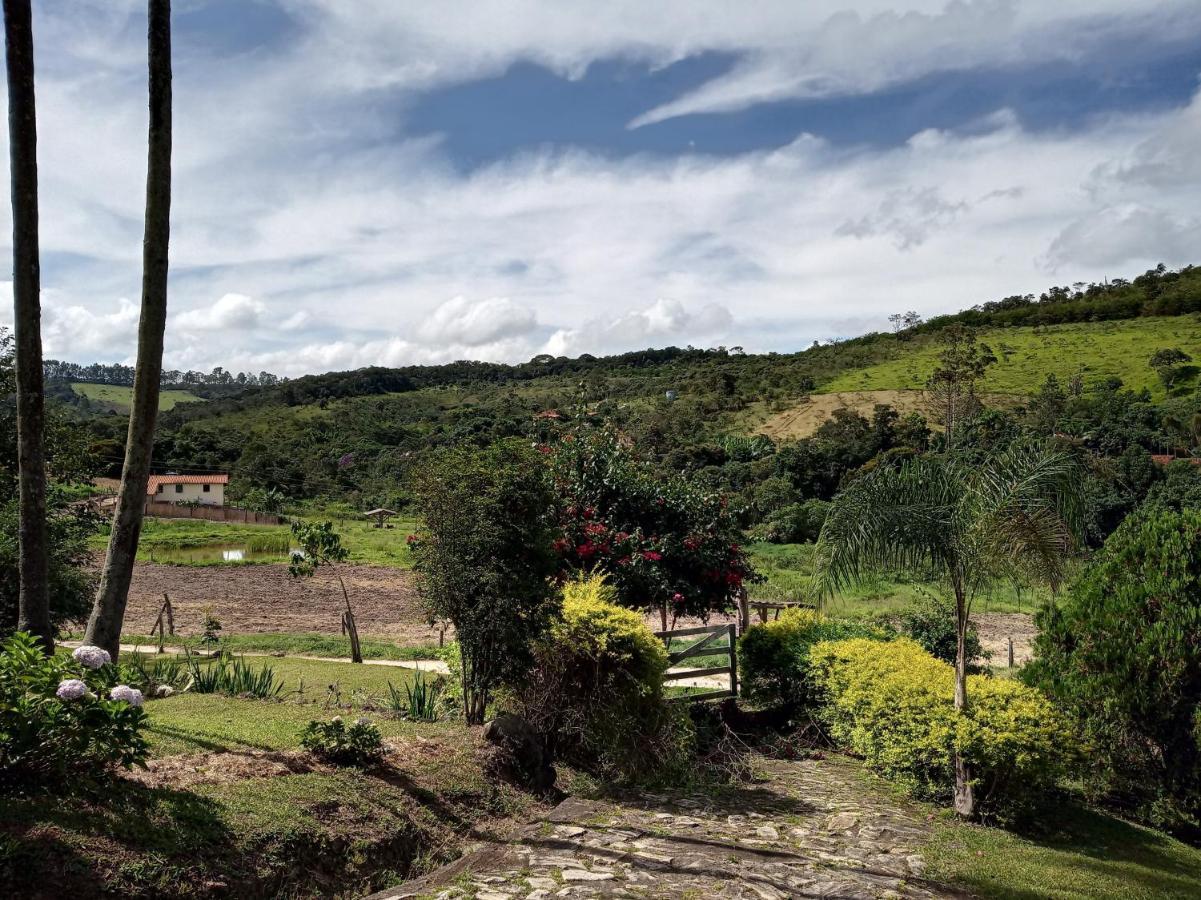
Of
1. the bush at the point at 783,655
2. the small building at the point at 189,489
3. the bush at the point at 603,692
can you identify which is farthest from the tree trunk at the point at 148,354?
the small building at the point at 189,489

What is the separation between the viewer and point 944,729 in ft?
28.3

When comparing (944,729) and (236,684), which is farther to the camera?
(236,684)

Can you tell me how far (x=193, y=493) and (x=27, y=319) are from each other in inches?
2430

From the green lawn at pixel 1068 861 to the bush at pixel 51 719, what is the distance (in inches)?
236

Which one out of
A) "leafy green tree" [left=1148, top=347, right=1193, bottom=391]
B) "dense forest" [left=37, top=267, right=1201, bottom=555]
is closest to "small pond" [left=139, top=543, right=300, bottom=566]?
"dense forest" [left=37, top=267, right=1201, bottom=555]

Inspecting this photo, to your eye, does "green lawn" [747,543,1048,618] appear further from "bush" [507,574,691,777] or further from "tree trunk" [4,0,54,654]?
"tree trunk" [4,0,54,654]

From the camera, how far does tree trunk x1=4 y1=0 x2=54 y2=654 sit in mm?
7074

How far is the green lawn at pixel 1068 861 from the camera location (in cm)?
684

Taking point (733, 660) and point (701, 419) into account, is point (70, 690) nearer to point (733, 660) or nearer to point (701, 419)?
point (733, 660)

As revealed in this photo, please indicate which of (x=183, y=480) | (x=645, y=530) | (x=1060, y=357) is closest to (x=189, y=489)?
(x=183, y=480)

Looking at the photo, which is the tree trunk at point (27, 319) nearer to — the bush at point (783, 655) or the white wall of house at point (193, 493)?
the bush at point (783, 655)

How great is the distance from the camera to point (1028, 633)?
82.8 feet

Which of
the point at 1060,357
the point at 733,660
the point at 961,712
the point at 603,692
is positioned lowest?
the point at 733,660

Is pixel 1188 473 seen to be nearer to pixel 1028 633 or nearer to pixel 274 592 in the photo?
pixel 1028 633
